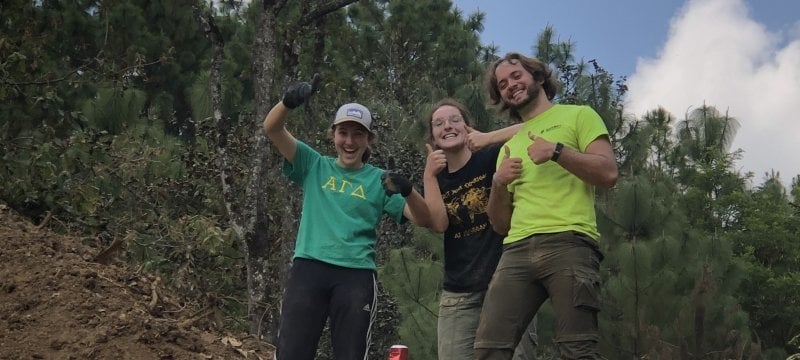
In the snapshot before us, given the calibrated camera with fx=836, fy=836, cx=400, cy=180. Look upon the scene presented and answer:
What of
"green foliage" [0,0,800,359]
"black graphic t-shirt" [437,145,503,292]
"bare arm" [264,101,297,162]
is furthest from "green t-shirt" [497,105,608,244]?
"green foliage" [0,0,800,359]

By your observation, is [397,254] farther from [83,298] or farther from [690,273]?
[83,298]

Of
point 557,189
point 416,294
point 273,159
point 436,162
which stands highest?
point 273,159

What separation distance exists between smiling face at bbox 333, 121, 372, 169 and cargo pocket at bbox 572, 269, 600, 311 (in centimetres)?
110

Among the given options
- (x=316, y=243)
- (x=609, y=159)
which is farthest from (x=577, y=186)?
(x=316, y=243)

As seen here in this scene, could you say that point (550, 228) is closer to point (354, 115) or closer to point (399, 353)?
point (399, 353)

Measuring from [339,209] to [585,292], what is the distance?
1.06m

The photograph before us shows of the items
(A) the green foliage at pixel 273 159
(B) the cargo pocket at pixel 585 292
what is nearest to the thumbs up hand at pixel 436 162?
(B) the cargo pocket at pixel 585 292

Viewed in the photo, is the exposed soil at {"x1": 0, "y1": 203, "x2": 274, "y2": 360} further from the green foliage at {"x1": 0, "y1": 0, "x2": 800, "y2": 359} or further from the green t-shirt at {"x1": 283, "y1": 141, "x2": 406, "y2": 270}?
the green t-shirt at {"x1": 283, "y1": 141, "x2": 406, "y2": 270}

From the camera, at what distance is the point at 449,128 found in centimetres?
327

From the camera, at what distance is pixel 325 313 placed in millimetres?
3146

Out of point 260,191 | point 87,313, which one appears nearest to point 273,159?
point 260,191

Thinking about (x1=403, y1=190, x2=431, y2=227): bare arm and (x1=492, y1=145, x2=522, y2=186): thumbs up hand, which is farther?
(x1=403, y1=190, x2=431, y2=227): bare arm

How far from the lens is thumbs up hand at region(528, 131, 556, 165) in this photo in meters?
2.56

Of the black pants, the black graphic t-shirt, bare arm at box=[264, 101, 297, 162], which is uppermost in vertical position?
bare arm at box=[264, 101, 297, 162]
